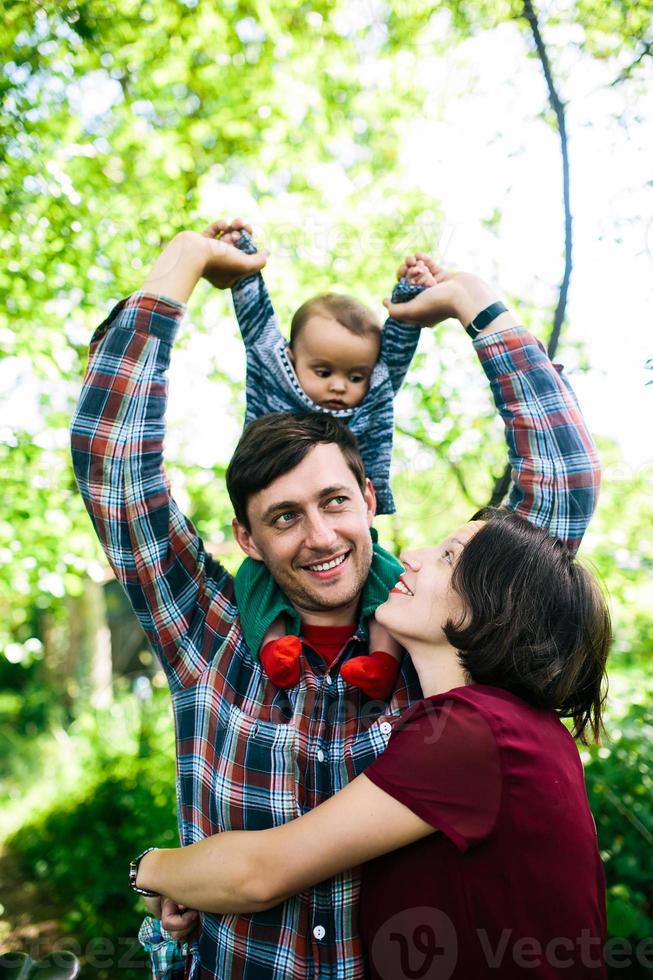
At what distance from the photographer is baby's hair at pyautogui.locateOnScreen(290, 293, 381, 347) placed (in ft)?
7.50

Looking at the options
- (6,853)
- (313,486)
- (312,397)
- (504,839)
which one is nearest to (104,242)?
(312,397)

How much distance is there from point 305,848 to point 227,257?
1412 millimetres

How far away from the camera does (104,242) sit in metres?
3.56

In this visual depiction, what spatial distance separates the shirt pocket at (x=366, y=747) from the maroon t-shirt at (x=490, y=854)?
0.82 feet

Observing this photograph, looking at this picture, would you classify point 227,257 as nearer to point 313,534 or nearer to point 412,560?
point 313,534

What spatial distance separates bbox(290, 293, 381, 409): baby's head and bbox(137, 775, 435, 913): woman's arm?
1.26 meters

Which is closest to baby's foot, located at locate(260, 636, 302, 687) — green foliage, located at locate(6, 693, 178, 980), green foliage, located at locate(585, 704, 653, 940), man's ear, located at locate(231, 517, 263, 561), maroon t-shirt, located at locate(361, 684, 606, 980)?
man's ear, located at locate(231, 517, 263, 561)

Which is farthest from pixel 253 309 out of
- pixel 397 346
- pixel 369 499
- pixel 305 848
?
pixel 305 848

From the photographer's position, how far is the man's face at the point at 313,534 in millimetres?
1758

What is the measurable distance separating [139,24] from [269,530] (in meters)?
3.28

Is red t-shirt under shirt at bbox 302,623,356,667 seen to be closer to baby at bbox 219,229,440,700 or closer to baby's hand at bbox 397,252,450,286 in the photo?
baby at bbox 219,229,440,700

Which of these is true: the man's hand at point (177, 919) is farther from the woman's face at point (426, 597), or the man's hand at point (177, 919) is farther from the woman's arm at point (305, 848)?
the woman's face at point (426, 597)

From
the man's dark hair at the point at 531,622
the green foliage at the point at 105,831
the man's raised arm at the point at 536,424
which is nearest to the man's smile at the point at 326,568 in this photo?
the man's dark hair at the point at 531,622

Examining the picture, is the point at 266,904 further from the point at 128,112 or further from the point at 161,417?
the point at 128,112
